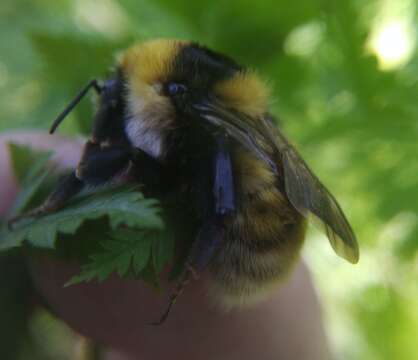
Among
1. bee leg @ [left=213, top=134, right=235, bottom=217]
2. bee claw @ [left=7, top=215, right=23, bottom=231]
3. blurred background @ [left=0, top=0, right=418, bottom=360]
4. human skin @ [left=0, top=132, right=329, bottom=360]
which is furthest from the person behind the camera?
blurred background @ [left=0, top=0, right=418, bottom=360]

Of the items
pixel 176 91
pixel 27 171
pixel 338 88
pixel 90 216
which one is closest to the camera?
pixel 90 216

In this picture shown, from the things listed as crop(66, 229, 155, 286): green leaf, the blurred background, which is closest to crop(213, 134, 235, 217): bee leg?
crop(66, 229, 155, 286): green leaf

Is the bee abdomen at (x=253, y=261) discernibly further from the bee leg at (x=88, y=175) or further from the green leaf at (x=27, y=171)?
the green leaf at (x=27, y=171)

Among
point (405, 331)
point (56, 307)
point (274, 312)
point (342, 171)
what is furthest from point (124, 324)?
point (405, 331)

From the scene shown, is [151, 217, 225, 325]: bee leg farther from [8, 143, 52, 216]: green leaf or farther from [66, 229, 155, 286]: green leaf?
[8, 143, 52, 216]: green leaf

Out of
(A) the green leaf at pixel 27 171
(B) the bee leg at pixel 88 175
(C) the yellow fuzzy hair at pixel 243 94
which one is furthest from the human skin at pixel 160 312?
(C) the yellow fuzzy hair at pixel 243 94

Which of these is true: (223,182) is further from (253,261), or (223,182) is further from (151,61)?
(151,61)

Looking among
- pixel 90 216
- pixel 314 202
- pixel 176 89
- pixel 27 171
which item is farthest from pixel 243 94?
pixel 27 171

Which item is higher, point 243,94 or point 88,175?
point 243,94
